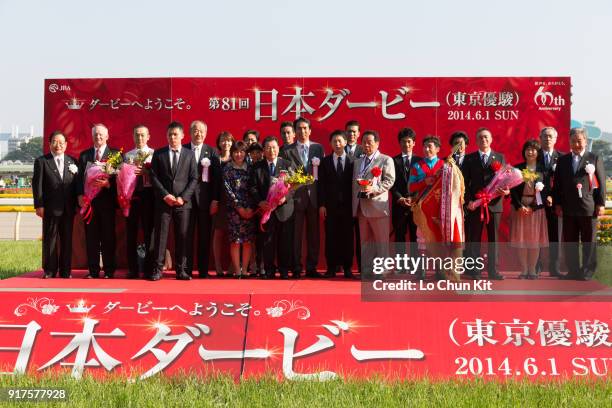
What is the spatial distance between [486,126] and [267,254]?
2.89m

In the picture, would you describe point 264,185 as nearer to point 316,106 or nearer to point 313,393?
point 316,106

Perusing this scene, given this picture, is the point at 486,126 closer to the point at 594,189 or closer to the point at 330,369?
the point at 594,189

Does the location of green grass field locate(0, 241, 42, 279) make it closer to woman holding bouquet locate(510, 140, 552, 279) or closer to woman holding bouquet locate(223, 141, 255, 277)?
woman holding bouquet locate(223, 141, 255, 277)

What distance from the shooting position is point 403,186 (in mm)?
6484

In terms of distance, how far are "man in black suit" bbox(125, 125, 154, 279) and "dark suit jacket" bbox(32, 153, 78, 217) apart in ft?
1.99

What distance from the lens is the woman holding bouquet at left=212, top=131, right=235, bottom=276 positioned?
6.75 m

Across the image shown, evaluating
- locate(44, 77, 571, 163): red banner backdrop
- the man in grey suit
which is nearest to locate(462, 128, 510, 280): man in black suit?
the man in grey suit

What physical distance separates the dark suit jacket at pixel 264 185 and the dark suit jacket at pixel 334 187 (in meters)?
0.35

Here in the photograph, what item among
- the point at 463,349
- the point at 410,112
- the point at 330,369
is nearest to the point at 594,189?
the point at 410,112

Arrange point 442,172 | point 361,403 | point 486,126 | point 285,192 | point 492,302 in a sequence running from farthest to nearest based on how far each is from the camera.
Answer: point 486,126, point 285,192, point 442,172, point 492,302, point 361,403

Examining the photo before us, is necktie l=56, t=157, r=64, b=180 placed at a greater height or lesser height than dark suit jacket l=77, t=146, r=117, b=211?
greater

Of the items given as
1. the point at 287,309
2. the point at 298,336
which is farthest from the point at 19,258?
the point at 298,336

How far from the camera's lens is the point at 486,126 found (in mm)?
7488
